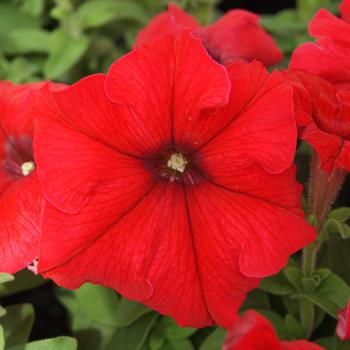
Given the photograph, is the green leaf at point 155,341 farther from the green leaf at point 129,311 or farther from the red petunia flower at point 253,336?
the red petunia flower at point 253,336

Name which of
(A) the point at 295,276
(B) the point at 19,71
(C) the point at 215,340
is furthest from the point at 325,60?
(B) the point at 19,71

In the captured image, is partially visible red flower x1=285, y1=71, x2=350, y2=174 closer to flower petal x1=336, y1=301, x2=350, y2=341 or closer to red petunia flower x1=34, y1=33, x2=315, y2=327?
red petunia flower x1=34, y1=33, x2=315, y2=327

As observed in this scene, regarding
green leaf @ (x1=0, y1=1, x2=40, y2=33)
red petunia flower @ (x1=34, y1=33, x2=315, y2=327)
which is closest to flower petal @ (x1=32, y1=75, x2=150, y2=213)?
red petunia flower @ (x1=34, y1=33, x2=315, y2=327)

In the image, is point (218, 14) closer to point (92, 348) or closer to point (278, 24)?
point (278, 24)

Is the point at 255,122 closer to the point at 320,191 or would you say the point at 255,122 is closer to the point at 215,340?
the point at 320,191

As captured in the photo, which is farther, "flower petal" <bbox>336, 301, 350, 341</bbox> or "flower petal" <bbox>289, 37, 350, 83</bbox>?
"flower petal" <bbox>289, 37, 350, 83</bbox>

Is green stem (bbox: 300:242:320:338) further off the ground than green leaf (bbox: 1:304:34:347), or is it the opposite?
green stem (bbox: 300:242:320:338)
